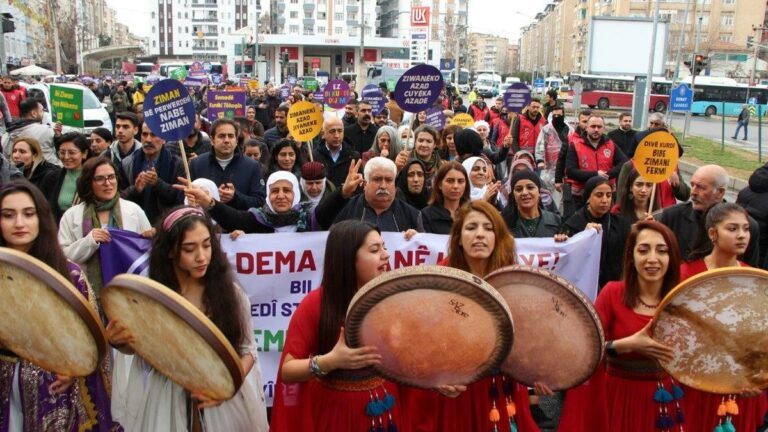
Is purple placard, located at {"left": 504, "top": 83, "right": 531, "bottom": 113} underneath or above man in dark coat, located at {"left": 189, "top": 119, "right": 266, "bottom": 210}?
above

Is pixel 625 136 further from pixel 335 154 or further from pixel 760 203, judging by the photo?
pixel 760 203

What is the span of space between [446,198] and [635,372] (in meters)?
2.36

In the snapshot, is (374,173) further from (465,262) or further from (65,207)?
(65,207)

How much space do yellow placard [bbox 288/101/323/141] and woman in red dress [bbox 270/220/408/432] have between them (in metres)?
5.50

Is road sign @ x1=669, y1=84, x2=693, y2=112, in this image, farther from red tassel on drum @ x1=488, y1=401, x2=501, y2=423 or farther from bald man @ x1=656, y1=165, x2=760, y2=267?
red tassel on drum @ x1=488, y1=401, x2=501, y2=423

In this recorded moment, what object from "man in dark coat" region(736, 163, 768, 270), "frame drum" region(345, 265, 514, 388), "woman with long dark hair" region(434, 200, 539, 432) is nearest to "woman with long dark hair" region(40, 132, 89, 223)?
"woman with long dark hair" region(434, 200, 539, 432)

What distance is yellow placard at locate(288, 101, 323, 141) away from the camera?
8.62 meters

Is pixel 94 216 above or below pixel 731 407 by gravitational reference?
above

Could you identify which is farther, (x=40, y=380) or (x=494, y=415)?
(x=40, y=380)

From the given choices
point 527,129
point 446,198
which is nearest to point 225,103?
point 527,129

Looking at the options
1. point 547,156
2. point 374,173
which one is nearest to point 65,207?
point 374,173

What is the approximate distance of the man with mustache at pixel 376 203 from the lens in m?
5.28

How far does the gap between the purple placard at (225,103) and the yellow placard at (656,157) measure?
8807 mm

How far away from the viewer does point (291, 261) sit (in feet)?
17.5
